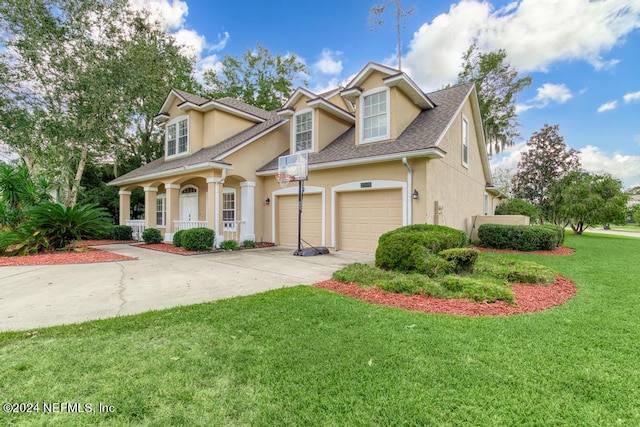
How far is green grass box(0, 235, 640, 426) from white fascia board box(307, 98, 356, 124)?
30.8ft

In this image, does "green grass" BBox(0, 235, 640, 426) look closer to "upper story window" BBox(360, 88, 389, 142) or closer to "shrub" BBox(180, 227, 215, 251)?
"shrub" BBox(180, 227, 215, 251)

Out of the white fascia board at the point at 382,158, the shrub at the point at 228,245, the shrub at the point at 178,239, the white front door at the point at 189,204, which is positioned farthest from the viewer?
the white front door at the point at 189,204

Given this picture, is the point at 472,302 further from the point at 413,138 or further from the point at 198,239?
the point at 198,239

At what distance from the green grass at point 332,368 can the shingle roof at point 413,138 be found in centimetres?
620

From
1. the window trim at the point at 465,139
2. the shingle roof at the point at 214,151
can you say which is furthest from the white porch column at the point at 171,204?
the window trim at the point at 465,139

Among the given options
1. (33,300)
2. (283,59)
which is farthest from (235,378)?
(283,59)

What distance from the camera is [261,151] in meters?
13.1

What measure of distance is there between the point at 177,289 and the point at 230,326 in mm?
2498

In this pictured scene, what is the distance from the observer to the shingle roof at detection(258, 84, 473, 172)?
9.27 meters

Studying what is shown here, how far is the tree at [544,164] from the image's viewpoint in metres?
26.9

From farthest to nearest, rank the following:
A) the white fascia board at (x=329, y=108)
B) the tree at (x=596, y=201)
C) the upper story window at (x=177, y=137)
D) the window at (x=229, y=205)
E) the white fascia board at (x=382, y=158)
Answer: the tree at (x=596, y=201) → the upper story window at (x=177, y=137) → the window at (x=229, y=205) → the white fascia board at (x=329, y=108) → the white fascia board at (x=382, y=158)

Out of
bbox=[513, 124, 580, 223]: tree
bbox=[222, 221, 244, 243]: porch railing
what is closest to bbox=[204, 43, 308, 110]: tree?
bbox=[222, 221, 244, 243]: porch railing

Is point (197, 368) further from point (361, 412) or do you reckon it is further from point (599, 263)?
point (599, 263)

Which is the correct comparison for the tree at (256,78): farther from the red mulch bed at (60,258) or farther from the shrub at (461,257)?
the shrub at (461,257)
